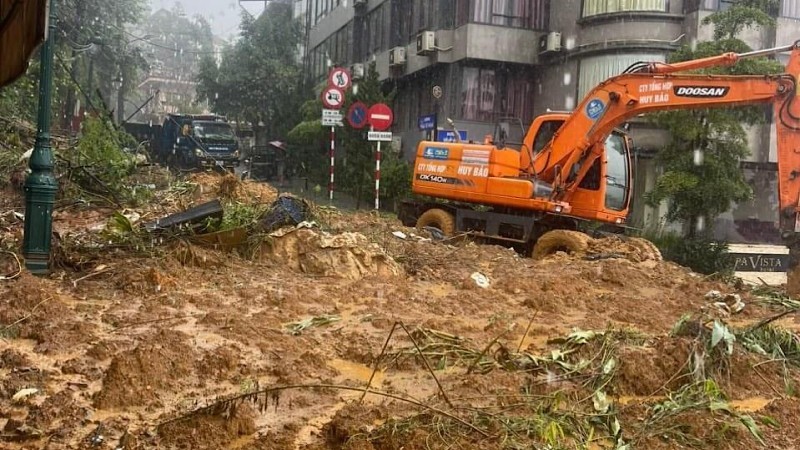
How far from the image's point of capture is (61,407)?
415 centimetres

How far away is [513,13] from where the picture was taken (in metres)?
21.9

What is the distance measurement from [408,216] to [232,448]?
37.8 feet

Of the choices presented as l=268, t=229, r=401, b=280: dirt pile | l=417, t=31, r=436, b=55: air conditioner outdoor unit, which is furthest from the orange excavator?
l=417, t=31, r=436, b=55: air conditioner outdoor unit

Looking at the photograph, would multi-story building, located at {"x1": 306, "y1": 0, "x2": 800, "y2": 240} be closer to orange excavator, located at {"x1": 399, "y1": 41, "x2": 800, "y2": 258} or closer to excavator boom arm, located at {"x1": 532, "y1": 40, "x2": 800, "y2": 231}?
orange excavator, located at {"x1": 399, "y1": 41, "x2": 800, "y2": 258}

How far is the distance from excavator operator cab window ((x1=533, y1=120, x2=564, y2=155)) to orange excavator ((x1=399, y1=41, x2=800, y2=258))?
0.06 ft

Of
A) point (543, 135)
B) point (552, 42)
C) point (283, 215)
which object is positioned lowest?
point (283, 215)

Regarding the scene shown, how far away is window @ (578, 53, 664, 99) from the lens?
62.7 feet

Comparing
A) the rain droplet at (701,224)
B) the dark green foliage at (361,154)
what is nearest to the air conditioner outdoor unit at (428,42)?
the dark green foliage at (361,154)

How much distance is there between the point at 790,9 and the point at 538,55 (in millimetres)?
6510

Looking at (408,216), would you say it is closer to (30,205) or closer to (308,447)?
(30,205)

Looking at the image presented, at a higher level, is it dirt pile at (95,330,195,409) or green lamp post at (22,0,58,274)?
green lamp post at (22,0,58,274)

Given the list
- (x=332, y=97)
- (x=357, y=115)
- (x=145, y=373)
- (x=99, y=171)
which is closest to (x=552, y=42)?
(x=357, y=115)

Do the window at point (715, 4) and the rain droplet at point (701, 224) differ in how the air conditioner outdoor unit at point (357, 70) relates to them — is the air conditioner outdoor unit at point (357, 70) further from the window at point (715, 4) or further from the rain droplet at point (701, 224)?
the rain droplet at point (701, 224)

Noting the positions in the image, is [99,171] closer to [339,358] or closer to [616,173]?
[339,358]
